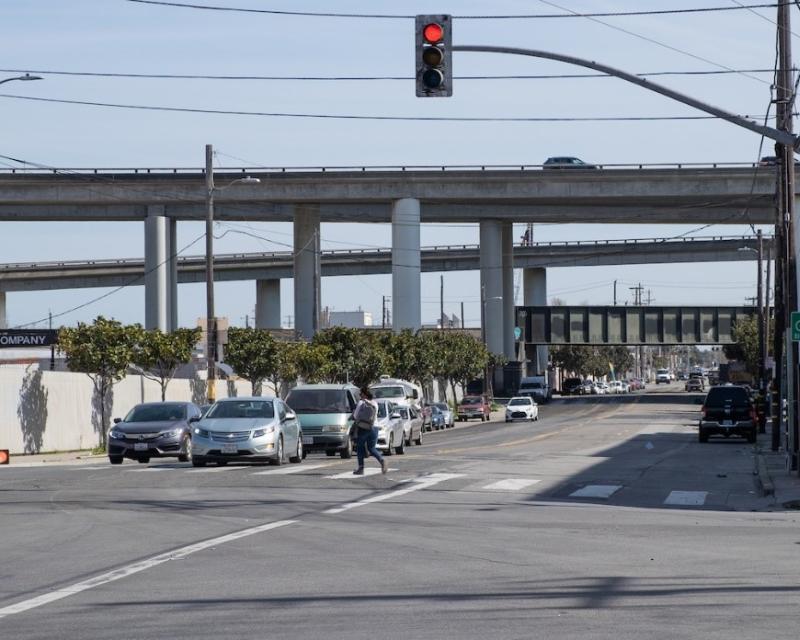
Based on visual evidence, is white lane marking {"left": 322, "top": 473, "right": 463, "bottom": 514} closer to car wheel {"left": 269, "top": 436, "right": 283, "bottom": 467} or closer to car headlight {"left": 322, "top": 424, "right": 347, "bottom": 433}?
car wheel {"left": 269, "top": 436, "right": 283, "bottom": 467}

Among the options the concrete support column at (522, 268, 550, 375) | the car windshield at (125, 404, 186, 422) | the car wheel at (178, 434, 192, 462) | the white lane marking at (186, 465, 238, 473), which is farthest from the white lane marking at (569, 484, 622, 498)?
the concrete support column at (522, 268, 550, 375)

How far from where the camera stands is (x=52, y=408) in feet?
145

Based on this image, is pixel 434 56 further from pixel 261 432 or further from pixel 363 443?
pixel 261 432

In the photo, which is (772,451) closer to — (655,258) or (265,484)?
(265,484)

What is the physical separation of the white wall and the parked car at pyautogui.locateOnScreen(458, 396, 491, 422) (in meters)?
37.7

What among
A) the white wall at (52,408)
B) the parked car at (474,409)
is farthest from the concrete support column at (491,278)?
the white wall at (52,408)

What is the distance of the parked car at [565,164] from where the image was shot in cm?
8281

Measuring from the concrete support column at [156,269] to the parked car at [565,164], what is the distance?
22523 mm

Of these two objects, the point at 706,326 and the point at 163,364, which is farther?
the point at 706,326

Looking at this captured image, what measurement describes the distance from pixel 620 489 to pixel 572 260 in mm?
95022

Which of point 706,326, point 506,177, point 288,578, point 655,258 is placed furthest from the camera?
point 706,326

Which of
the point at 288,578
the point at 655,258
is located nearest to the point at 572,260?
the point at 655,258

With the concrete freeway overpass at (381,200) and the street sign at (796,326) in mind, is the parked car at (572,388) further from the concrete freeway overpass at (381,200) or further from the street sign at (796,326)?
the street sign at (796,326)

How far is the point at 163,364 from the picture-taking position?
5100 centimetres
